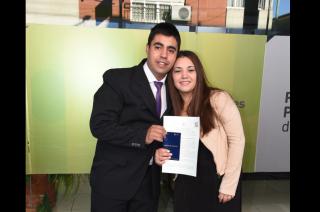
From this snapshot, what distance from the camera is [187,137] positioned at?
1783 millimetres

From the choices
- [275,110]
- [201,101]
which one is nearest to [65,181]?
[201,101]

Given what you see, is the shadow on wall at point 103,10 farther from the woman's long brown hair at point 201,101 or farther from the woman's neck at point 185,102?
the woman's neck at point 185,102

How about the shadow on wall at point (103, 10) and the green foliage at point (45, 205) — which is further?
the green foliage at point (45, 205)

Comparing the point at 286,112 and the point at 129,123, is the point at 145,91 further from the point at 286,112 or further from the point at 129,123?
the point at 286,112

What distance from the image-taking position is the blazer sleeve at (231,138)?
1742 mm

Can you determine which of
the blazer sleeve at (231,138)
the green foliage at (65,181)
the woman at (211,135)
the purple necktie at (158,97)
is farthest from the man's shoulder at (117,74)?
the green foliage at (65,181)

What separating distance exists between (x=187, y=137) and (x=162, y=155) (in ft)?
0.65

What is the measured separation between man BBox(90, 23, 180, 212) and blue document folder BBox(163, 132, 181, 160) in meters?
0.09

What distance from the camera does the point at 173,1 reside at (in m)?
2.65

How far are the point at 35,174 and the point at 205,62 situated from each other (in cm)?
200

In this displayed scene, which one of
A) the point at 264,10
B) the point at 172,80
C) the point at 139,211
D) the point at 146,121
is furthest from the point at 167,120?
the point at 264,10

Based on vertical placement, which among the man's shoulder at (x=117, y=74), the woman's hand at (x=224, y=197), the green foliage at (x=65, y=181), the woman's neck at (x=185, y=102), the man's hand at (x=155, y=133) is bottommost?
the green foliage at (x=65, y=181)

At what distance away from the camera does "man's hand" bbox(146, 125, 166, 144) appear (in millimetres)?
1718

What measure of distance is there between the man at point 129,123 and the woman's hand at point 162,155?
0.21ft
